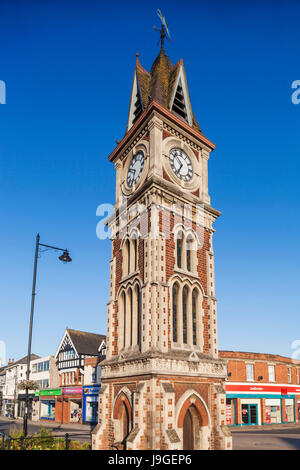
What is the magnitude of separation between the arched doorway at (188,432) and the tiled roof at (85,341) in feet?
101

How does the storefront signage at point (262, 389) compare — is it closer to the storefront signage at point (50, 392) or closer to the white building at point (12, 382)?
the storefront signage at point (50, 392)

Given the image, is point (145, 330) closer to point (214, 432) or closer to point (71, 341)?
point (214, 432)

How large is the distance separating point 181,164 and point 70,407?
1447 inches

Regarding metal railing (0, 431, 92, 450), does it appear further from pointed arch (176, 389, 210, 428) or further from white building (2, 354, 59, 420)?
white building (2, 354, 59, 420)

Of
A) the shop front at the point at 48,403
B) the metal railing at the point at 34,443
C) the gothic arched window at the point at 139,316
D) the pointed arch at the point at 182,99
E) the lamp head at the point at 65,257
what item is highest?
the pointed arch at the point at 182,99

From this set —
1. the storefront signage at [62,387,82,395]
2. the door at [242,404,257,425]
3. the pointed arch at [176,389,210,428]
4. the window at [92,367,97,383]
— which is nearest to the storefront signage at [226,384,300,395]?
the door at [242,404,257,425]

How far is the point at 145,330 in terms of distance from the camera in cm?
1795

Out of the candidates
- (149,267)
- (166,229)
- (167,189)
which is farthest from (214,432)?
(167,189)

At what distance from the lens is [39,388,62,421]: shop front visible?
49194 mm

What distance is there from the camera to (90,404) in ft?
140

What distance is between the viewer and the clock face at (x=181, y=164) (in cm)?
2256

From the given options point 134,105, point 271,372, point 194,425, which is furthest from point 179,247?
point 271,372

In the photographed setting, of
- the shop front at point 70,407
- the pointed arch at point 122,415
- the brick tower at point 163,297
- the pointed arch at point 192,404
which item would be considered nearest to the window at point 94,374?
the shop front at point 70,407

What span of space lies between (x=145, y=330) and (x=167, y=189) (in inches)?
305
